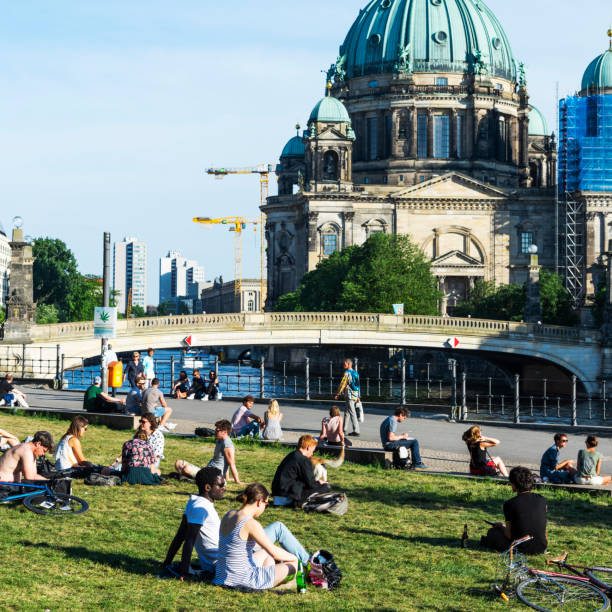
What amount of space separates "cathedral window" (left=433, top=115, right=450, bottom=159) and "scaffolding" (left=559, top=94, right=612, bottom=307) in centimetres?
1457

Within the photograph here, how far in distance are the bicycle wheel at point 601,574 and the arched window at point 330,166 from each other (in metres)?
105

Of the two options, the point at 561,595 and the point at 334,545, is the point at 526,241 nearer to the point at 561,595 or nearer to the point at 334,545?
the point at 334,545

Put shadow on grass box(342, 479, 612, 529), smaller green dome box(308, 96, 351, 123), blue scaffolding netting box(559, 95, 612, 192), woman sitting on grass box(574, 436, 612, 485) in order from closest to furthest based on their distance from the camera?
shadow on grass box(342, 479, 612, 529)
woman sitting on grass box(574, 436, 612, 485)
blue scaffolding netting box(559, 95, 612, 192)
smaller green dome box(308, 96, 351, 123)

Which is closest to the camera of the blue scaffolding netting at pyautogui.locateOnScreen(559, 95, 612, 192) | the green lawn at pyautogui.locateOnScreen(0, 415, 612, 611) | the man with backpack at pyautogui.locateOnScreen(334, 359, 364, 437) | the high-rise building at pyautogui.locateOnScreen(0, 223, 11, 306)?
the green lawn at pyautogui.locateOnScreen(0, 415, 612, 611)

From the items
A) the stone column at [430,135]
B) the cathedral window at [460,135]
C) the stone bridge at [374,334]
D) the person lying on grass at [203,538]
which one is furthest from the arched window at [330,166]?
the person lying on grass at [203,538]

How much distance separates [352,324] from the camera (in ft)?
215

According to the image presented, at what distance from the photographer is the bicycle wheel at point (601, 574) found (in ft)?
42.9

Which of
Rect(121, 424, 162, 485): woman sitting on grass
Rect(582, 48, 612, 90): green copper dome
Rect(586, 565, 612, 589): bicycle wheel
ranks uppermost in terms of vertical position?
Rect(582, 48, 612, 90): green copper dome

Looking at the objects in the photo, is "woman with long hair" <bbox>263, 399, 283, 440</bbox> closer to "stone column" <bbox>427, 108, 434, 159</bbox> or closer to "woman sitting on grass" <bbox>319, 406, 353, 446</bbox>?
"woman sitting on grass" <bbox>319, 406, 353, 446</bbox>

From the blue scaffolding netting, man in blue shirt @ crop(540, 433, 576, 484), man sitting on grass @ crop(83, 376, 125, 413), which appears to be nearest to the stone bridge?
man sitting on grass @ crop(83, 376, 125, 413)

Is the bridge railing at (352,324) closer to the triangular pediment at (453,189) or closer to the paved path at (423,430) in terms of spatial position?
the paved path at (423,430)

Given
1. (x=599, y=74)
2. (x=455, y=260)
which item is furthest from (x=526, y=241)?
(x=599, y=74)

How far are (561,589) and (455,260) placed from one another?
10400 cm

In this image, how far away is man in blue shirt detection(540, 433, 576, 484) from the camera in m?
21.9
